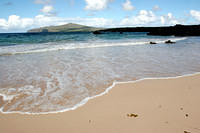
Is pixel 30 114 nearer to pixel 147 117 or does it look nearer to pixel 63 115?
pixel 63 115

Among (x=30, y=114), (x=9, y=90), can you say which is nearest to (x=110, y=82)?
(x=30, y=114)

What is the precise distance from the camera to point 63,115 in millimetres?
3945

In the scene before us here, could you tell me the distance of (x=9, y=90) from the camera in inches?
232

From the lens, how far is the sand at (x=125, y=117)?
3.36m

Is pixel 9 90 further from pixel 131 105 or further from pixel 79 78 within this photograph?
pixel 131 105

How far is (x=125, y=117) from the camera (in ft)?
12.3

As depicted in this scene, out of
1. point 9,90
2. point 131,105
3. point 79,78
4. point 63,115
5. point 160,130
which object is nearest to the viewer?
point 160,130

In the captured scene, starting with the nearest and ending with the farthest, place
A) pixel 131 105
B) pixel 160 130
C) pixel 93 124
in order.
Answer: pixel 160 130, pixel 93 124, pixel 131 105

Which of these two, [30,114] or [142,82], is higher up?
[142,82]

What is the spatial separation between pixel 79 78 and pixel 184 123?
15.8ft

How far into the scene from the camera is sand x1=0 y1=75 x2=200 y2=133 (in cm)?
336

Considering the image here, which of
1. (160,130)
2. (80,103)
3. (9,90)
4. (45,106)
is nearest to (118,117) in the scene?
(160,130)

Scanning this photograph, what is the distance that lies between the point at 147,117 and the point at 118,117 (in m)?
0.71

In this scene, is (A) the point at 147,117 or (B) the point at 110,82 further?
(B) the point at 110,82
